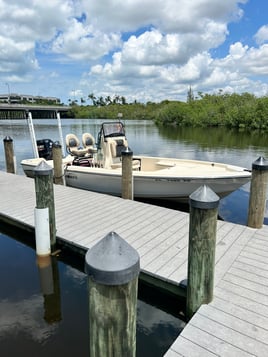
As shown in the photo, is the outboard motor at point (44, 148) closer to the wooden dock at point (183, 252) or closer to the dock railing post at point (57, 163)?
the dock railing post at point (57, 163)

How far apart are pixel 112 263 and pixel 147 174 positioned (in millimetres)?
4620

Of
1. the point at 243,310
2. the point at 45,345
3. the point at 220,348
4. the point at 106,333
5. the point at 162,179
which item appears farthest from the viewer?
the point at 162,179

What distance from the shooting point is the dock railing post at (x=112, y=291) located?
3.96 feet

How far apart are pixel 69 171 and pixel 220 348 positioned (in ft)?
17.7

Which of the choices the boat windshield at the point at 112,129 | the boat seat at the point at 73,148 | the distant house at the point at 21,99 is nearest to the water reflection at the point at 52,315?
the boat windshield at the point at 112,129

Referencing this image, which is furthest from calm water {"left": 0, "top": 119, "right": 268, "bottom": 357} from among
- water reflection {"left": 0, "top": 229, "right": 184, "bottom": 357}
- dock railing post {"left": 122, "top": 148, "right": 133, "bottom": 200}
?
dock railing post {"left": 122, "top": 148, "right": 133, "bottom": 200}

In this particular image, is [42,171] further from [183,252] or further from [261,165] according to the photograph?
[261,165]

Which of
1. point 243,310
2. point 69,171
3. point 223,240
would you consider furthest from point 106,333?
point 69,171

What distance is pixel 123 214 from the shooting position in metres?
4.62

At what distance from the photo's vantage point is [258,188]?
371cm

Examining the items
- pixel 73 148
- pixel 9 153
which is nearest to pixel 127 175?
pixel 73 148

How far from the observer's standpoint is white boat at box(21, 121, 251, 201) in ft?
17.9

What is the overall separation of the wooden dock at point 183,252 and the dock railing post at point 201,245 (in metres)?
0.13

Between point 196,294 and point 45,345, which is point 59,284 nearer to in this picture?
point 45,345
